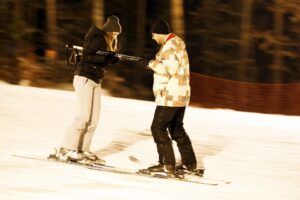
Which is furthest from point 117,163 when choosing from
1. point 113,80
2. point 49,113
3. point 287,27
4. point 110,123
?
point 287,27

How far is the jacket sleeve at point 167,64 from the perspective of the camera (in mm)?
7398

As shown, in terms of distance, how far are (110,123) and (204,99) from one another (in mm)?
5452

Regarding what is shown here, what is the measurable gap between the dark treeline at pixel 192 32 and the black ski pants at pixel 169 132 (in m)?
12.2

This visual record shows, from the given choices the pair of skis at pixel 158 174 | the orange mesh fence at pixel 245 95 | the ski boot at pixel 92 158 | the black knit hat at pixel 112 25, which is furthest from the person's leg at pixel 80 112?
the orange mesh fence at pixel 245 95

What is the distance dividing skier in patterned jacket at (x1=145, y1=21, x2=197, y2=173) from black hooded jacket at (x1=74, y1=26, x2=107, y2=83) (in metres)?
0.71

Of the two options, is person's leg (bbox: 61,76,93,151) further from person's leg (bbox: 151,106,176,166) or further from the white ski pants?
person's leg (bbox: 151,106,176,166)

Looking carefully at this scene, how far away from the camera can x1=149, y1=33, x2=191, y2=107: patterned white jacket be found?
7.42 metres

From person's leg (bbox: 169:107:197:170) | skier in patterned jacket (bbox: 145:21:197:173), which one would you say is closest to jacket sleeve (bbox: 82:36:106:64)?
skier in patterned jacket (bbox: 145:21:197:173)

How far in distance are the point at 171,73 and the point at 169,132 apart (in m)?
0.82

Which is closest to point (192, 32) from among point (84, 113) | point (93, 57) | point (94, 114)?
point (94, 114)

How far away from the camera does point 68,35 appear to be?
21969mm

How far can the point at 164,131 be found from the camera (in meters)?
7.66

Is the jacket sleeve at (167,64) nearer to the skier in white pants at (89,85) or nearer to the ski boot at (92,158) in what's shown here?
the skier in white pants at (89,85)

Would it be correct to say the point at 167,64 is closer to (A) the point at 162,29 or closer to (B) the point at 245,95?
(A) the point at 162,29
